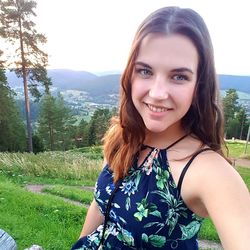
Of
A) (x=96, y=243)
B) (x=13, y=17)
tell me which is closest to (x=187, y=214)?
(x=96, y=243)

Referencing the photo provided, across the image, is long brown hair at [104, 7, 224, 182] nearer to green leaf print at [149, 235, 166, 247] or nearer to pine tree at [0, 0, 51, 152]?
green leaf print at [149, 235, 166, 247]

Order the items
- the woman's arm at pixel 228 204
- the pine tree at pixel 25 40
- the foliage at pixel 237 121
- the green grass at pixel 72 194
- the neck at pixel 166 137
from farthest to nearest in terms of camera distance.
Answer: the foliage at pixel 237 121 < the pine tree at pixel 25 40 < the green grass at pixel 72 194 < the neck at pixel 166 137 < the woman's arm at pixel 228 204

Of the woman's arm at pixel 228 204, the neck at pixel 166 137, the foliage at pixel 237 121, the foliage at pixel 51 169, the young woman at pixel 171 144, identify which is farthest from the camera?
the foliage at pixel 237 121

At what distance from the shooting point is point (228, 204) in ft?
3.66

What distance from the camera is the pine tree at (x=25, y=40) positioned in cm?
2012

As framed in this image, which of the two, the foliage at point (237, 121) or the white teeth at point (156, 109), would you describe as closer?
the white teeth at point (156, 109)

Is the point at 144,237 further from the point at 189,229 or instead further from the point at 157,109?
the point at 157,109

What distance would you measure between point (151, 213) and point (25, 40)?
20.9 meters

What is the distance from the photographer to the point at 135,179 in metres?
1.54

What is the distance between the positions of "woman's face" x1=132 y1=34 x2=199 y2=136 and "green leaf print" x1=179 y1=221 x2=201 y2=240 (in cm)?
40

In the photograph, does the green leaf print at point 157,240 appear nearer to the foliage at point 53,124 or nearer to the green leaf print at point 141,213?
the green leaf print at point 141,213

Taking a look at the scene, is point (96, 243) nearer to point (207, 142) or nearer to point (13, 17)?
point (207, 142)

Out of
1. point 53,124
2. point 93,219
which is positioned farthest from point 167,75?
point 53,124

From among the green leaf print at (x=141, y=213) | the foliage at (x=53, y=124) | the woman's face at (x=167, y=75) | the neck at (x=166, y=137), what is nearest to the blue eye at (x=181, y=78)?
the woman's face at (x=167, y=75)
